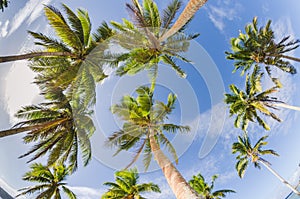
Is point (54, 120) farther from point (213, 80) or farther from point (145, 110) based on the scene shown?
point (213, 80)

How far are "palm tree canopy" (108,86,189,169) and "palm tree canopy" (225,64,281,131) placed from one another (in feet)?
32.0

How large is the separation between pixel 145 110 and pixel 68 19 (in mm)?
7581

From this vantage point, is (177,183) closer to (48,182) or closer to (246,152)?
(48,182)

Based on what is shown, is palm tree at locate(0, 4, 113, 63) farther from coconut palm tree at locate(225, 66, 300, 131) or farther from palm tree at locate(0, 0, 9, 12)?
coconut palm tree at locate(225, 66, 300, 131)

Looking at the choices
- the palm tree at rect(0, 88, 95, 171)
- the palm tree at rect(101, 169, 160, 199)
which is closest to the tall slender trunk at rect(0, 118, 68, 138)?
the palm tree at rect(0, 88, 95, 171)

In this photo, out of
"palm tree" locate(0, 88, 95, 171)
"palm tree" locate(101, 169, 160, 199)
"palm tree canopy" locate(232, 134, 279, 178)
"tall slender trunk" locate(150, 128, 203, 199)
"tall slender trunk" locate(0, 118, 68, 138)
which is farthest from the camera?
"palm tree canopy" locate(232, 134, 279, 178)

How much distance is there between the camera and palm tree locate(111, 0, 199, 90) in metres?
13.2

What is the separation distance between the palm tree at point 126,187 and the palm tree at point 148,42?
29.1ft

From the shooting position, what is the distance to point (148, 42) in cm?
1438

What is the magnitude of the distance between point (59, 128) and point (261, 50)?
19.0 m

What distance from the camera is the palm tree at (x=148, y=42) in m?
13.2

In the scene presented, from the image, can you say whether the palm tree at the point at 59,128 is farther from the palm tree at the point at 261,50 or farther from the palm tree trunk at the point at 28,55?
the palm tree at the point at 261,50

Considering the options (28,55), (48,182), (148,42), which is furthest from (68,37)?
(48,182)

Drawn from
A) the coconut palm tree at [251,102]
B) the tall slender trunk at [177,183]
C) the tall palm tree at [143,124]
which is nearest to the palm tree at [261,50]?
the coconut palm tree at [251,102]
